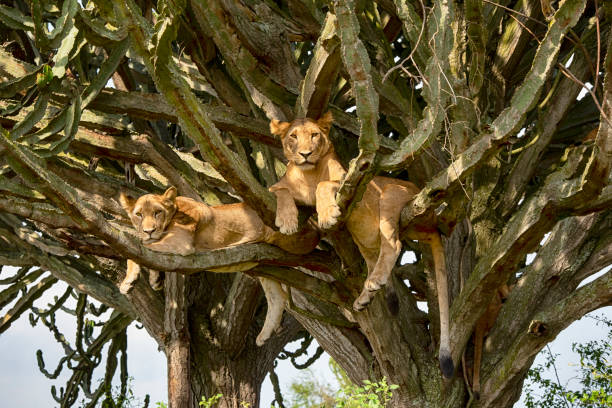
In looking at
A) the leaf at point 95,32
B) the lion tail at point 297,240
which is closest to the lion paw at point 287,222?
the lion tail at point 297,240

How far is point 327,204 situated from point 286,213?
0.27 m

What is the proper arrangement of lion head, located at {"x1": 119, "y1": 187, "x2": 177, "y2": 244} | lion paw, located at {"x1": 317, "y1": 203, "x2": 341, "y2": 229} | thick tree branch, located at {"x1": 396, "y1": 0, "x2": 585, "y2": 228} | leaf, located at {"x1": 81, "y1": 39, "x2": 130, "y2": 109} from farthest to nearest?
leaf, located at {"x1": 81, "y1": 39, "x2": 130, "y2": 109} < lion head, located at {"x1": 119, "y1": 187, "x2": 177, "y2": 244} < lion paw, located at {"x1": 317, "y1": 203, "x2": 341, "y2": 229} < thick tree branch, located at {"x1": 396, "y1": 0, "x2": 585, "y2": 228}

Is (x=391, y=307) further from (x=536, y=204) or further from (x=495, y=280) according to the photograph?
(x=536, y=204)

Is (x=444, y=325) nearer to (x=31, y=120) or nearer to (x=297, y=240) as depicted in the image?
(x=297, y=240)

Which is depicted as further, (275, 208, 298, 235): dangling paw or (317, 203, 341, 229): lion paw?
(275, 208, 298, 235): dangling paw

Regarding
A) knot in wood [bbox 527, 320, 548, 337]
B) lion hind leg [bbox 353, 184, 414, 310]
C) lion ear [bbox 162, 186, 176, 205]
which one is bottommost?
knot in wood [bbox 527, 320, 548, 337]

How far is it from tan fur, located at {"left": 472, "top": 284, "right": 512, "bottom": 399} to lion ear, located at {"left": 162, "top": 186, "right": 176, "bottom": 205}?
7.45 ft

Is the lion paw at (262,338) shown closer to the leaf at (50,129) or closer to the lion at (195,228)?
the lion at (195,228)

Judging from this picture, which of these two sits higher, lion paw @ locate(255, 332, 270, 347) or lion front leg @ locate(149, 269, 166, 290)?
lion front leg @ locate(149, 269, 166, 290)

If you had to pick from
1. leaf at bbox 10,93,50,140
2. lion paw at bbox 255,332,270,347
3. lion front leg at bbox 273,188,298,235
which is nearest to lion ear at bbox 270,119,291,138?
lion front leg at bbox 273,188,298,235

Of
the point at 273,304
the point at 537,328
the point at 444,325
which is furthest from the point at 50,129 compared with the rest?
the point at 537,328

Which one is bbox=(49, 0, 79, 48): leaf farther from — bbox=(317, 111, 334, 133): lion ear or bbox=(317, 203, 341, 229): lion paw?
bbox=(317, 203, 341, 229): lion paw

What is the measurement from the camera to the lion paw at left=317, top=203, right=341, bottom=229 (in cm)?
480

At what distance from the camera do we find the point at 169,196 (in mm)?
5402
